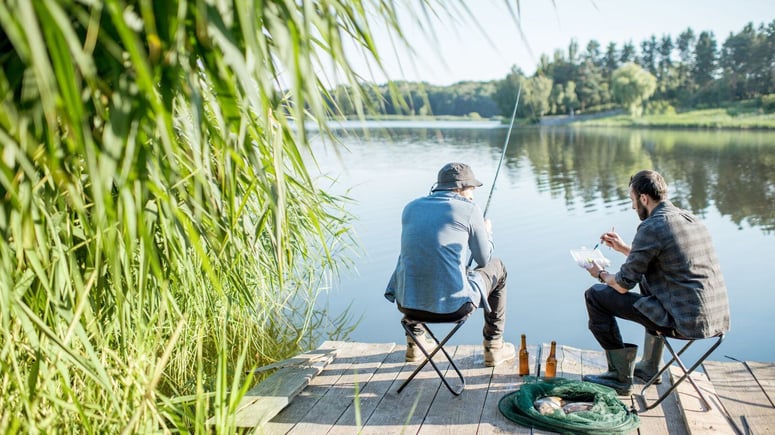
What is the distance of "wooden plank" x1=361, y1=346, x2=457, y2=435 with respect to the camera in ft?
9.55

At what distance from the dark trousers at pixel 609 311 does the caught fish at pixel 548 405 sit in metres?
0.48

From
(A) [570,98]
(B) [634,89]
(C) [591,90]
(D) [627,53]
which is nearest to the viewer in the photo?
(B) [634,89]

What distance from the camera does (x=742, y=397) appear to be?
126 inches

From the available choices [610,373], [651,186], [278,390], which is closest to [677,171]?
[610,373]

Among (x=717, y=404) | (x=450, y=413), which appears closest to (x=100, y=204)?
(x=450, y=413)

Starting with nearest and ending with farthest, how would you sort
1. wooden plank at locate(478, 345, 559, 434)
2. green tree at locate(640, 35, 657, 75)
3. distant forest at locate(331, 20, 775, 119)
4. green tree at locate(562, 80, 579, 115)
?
wooden plank at locate(478, 345, 559, 434), distant forest at locate(331, 20, 775, 119), green tree at locate(562, 80, 579, 115), green tree at locate(640, 35, 657, 75)

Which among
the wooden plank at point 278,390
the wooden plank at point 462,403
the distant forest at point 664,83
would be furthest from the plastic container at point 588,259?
the distant forest at point 664,83

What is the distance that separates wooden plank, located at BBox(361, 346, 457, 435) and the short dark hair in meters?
1.48

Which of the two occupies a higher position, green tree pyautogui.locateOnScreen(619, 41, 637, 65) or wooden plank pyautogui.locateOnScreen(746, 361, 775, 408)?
green tree pyautogui.locateOnScreen(619, 41, 637, 65)

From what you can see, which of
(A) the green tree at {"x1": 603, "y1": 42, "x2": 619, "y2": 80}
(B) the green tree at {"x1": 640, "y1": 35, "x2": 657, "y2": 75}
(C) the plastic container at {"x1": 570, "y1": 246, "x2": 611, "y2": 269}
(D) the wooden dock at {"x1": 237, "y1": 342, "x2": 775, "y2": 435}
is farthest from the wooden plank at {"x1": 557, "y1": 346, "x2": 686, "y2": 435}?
(B) the green tree at {"x1": 640, "y1": 35, "x2": 657, "y2": 75}

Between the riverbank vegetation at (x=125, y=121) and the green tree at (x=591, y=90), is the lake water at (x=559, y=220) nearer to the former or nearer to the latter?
the riverbank vegetation at (x=125, y=121)

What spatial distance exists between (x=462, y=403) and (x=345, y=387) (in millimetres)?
673

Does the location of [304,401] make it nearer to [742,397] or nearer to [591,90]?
[742,397]

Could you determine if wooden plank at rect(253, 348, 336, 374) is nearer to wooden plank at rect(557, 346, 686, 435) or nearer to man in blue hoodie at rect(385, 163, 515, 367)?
man in blue hoodie at rect(385, 163, 515, 367)
